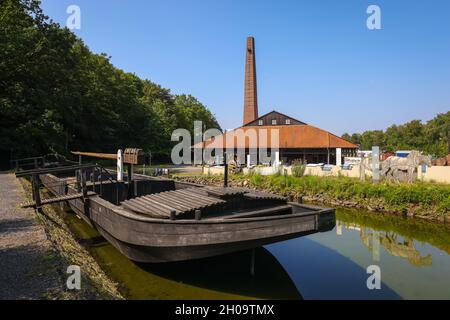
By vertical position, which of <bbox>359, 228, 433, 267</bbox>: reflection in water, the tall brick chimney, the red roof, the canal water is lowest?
<bbox>359, 228, 433, 267</bbox>: reflection in water

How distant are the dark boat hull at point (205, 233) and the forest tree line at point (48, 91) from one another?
912 inches

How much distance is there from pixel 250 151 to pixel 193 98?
131 ft

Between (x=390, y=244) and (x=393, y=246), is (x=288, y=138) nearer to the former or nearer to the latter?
(x=390, y=244)

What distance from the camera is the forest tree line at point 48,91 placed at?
25000mm

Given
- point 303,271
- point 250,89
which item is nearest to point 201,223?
point 303,271

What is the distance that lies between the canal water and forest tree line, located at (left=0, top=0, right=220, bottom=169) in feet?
60.7

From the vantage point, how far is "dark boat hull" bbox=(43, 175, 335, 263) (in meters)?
5.82

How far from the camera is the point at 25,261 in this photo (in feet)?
17.8

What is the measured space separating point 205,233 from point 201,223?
20 centimetres

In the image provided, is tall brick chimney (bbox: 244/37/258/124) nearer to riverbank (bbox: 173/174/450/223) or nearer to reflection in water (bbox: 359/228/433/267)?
riverbank (bbox: 173/174/450/223)

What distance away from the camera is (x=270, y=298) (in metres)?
6.18

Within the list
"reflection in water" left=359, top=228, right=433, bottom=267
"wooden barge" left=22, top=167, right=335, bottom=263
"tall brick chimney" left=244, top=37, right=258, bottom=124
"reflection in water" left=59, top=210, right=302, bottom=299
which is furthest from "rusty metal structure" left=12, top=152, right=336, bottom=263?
"tall brick chimney" left=244, top=37, right=258, bottom=124

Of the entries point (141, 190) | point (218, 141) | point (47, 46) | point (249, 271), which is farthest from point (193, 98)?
point (249, 271)

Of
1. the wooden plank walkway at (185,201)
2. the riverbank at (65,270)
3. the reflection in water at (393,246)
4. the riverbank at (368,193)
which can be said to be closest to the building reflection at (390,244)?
the reflection in water at (393,246)
